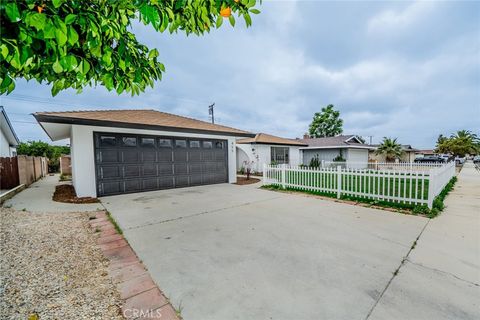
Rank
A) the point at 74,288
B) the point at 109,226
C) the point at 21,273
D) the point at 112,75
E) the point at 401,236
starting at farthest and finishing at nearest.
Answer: the point at 109,226
the point at 401,236
the point at 21,273
the point at 74,288
the point at 112,75

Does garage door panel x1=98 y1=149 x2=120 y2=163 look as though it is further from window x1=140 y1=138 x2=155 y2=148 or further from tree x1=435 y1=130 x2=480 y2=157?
tree x1=435 y1=130 x2=480 y2=157

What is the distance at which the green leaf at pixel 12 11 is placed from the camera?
3.61 feet

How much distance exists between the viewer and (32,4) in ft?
3.87

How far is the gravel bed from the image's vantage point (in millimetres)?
1895

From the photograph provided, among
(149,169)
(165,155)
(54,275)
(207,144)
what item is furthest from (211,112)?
(54,275)

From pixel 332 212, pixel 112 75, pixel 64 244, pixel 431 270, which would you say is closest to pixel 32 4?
pixel 112 75

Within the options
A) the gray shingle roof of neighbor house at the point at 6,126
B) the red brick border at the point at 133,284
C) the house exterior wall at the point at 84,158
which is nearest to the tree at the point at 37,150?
the gray shingle roof of neighbor house at the point at 6,126

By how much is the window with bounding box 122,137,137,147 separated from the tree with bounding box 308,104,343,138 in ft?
112

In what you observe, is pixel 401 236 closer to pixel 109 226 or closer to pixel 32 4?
pixel 32 4

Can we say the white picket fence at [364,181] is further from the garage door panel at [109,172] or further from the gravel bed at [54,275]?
the gravel bed at [54,275]

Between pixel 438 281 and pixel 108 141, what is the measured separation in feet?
31.3

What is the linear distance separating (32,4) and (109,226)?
166 inches

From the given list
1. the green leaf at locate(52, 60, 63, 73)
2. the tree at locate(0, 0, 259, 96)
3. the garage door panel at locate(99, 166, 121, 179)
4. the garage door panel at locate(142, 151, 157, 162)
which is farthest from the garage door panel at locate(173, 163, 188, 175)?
the green leaf at locate(52, 60, 63, 73)

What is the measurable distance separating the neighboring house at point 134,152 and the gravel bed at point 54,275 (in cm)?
365
